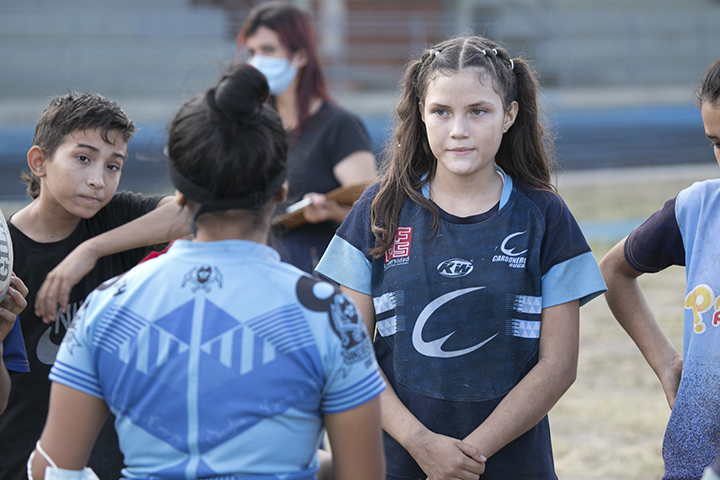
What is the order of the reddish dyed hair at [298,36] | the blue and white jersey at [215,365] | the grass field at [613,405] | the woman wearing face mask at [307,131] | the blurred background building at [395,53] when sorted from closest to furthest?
the blue and white jersey at [215,365] → the woman wearing face mask at [307,131] → the reddish dyed hair at [298,36] → the grass field at [613,405] → the blurred background building at [395,53]

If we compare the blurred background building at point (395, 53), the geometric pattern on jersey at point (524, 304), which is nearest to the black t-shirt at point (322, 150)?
the geometric pattern on jersey at point (524, 304)

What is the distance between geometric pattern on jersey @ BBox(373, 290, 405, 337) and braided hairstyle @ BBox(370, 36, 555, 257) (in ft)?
0.38

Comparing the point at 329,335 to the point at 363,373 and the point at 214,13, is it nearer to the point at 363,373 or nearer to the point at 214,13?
the point at 363,373

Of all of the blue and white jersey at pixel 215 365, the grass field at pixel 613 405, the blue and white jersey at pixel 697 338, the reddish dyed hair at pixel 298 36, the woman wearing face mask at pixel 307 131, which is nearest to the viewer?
the blue and white jersey at pixel 215 365

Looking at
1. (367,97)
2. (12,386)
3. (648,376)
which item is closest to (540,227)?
(12,386)

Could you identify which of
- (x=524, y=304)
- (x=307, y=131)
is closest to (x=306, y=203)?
(x=307, y=131)

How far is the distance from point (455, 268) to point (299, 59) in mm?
1696

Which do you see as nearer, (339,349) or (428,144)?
(339,349)

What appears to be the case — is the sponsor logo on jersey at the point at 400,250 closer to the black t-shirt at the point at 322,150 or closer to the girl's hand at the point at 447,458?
the girl's hand at the point at 447,458

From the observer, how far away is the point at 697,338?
1816 millimetres

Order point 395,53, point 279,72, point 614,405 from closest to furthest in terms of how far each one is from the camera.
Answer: point 279,72 < point 614,405 < point 395,53

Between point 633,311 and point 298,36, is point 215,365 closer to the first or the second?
point 633,311

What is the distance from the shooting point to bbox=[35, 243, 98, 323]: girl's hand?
1903 millimetres

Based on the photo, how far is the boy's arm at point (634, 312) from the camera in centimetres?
205
